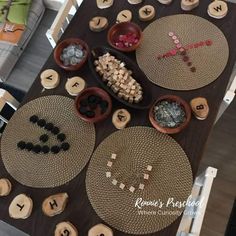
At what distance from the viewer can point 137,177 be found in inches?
39.2

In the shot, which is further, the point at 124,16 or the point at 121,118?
the point at 124,16

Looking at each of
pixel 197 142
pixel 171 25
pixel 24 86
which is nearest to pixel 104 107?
pixel 197 142

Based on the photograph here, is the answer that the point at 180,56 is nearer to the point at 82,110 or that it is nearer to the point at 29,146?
the point at 82,110

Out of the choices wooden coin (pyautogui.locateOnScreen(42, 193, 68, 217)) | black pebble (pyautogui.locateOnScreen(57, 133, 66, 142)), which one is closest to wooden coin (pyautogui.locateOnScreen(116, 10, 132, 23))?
black pebble (pyautogui.locateOnScreen(57, 133, 66, 142))

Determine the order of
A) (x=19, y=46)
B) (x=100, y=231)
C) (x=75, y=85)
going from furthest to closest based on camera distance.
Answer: (x=19, y=46)
(x=75, y=85)
(x=100, y=231)

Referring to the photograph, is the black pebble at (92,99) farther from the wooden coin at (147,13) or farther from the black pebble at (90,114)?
the wooden coin at (147,13)

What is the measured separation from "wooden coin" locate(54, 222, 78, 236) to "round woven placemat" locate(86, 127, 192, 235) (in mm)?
83

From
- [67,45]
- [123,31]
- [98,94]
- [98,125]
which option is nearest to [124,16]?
[123,31]

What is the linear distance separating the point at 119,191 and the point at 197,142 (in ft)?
0.94

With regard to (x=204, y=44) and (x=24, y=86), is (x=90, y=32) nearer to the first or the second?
(x=204, y=44)

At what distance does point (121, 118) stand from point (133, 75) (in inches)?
7.0

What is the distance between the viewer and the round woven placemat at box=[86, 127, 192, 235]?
0.94m

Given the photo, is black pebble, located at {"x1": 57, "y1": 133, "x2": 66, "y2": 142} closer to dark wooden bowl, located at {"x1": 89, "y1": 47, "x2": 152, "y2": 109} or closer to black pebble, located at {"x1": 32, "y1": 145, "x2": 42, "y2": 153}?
black pebble, located at {"x1": 32, "y1": 145, "x2": 42, "y2": 153}

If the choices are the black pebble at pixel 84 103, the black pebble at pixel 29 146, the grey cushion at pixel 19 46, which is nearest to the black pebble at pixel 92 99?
the black pebble at pixel 84 103
